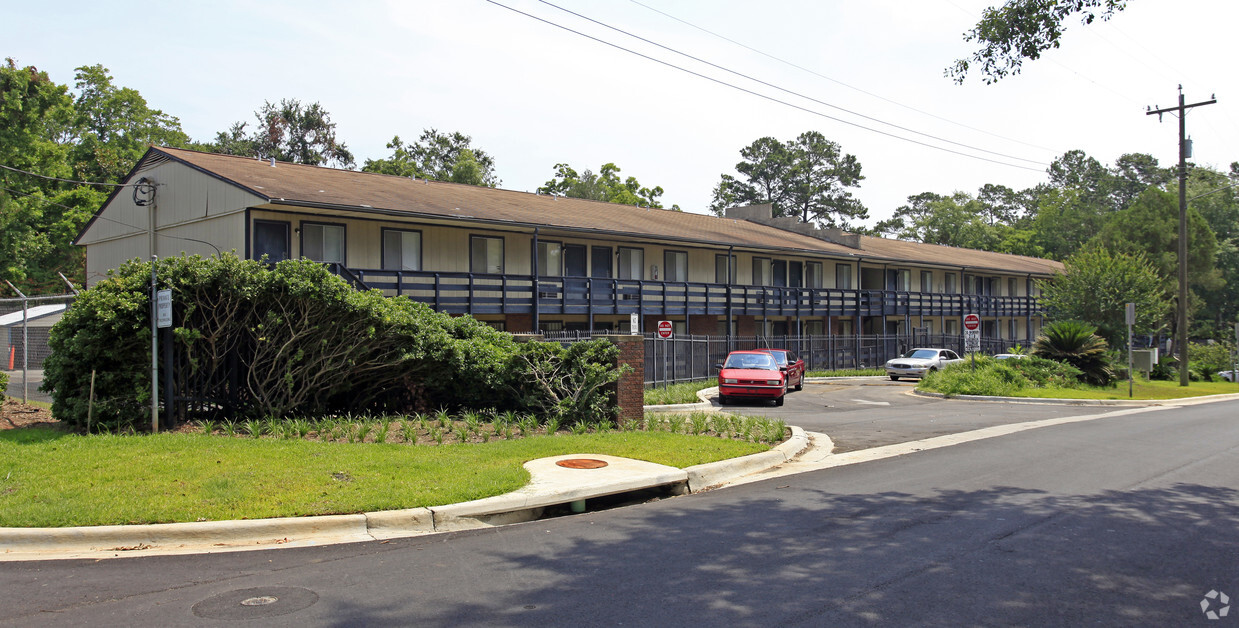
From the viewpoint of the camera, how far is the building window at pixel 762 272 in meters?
39.7

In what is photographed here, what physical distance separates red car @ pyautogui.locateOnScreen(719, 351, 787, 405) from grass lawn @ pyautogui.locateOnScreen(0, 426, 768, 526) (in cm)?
1074

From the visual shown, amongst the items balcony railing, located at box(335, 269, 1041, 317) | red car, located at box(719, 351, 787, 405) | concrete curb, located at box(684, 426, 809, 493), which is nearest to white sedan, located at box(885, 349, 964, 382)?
balcony railing, located at box(335, 269, 1041, 317)

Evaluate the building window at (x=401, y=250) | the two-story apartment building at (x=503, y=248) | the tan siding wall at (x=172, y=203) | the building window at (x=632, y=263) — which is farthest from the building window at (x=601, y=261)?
the tan siding wall at (x=172, y=203)

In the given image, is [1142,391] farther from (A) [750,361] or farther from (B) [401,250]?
(B) [401,250]

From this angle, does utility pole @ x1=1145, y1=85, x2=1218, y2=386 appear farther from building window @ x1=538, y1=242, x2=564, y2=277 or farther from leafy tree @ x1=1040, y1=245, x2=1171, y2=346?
building window @ x1=538, y1=242, x2=564, y2=277

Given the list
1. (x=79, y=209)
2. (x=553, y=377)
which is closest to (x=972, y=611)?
(x=553, y=377)

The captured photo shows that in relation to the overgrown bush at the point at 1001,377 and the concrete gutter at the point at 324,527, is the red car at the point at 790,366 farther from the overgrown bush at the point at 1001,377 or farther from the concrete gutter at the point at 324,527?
the concrete gutter at the point at 324,527

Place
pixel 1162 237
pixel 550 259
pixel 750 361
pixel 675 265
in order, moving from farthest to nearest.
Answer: pixel 1162 237, pixel 675 265, pixel 550 259, pixel 750 361

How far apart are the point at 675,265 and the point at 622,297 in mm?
4906

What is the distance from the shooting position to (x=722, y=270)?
37844mm

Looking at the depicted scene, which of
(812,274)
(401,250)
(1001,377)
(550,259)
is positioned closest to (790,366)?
(1001,377)

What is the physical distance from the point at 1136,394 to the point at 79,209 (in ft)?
151

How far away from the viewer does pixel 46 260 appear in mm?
43031

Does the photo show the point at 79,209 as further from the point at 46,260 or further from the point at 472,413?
the point at 472,413
